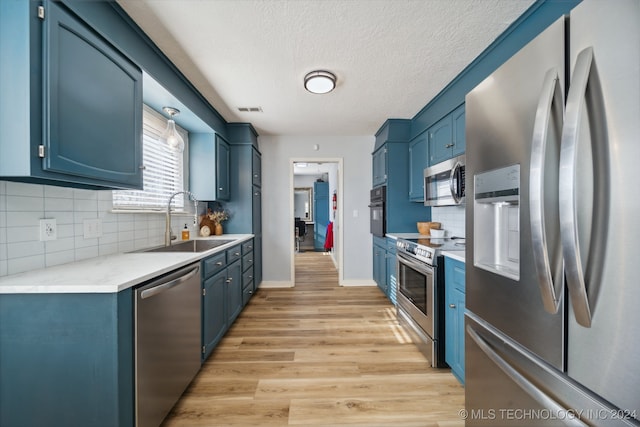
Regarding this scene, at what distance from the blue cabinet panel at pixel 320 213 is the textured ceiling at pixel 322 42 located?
486 cm

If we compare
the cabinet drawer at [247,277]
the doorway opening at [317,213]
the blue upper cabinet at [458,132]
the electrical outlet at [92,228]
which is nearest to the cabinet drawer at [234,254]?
the cabinet drawer at [247,277]

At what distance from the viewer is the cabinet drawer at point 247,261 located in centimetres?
286

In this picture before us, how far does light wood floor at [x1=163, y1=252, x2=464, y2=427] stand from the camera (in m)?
1.44

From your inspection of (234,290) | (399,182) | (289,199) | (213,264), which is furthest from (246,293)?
(399,182)

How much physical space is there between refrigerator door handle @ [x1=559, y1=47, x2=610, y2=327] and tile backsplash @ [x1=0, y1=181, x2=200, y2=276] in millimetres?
2164

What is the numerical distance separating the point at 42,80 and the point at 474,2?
7.04 ft

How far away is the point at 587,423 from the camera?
0.62m

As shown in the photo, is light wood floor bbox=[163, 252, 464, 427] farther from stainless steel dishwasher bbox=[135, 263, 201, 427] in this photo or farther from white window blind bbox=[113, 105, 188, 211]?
white window blind bbox=[113, 105, 188, 211]

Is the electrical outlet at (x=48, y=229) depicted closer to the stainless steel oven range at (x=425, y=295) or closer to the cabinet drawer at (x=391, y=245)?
the stainless steel oven range at (x=425, y=295)

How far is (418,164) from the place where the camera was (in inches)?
117

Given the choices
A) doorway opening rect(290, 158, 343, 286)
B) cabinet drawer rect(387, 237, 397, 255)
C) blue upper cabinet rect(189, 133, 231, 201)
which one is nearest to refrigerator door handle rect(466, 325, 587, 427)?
cabinet drawer rect(387, 237, 397, 255)

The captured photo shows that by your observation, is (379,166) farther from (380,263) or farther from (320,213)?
(320,213)

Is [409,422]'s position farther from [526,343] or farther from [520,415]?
[526,343]

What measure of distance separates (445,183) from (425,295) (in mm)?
1048
